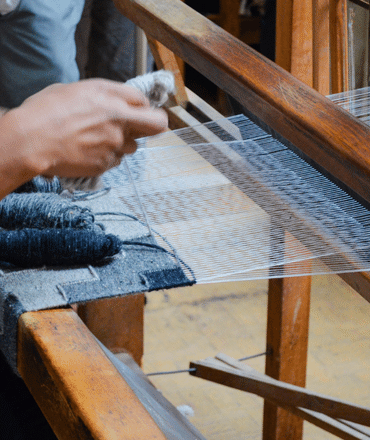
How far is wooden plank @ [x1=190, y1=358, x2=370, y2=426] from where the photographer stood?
1.07 metres

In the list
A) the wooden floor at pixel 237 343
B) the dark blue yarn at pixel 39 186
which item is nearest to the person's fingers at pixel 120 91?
the dark blue yarn at pixel 39 186

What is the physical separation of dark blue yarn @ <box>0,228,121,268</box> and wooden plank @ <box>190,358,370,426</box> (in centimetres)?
54

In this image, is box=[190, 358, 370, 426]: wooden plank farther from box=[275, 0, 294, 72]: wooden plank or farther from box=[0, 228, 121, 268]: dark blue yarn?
box=[275, 0, 294, 72]: wooden plank

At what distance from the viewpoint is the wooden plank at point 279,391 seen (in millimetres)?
1071

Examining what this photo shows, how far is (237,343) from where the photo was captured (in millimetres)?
2320

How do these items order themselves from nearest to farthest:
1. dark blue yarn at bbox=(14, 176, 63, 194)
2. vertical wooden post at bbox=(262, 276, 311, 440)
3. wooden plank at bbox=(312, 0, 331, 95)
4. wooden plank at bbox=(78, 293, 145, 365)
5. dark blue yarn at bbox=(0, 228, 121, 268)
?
dark blue yarn at bbox=(0, 228, 121, 268) < dark blue yarn at bbox=(14, 176, 63, 194) < wooden plank at bbox=(312, 0, 331, 95) < wooden plank at bbox=(78, 293, 145, 365) < vertical wooden post at bbox=(262, 276, 311, 440)

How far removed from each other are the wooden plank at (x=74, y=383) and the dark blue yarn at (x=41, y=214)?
177 mm

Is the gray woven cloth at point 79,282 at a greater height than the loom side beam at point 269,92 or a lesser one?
lesser

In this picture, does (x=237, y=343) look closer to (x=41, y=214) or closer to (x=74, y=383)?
(x=41, y=214)

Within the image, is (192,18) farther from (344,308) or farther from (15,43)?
(344,308)

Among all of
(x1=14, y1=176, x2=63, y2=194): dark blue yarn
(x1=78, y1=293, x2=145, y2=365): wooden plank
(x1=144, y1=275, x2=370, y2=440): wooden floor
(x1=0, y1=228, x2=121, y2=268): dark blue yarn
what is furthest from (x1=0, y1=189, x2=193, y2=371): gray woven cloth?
(x1=144, y1=275, x2=370, y2=440): wooden floor

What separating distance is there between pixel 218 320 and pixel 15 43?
4.51 ft

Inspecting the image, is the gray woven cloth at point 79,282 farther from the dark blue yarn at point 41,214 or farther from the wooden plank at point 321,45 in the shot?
the wooden plank at point 321,45

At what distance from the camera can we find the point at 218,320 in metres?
2.48
